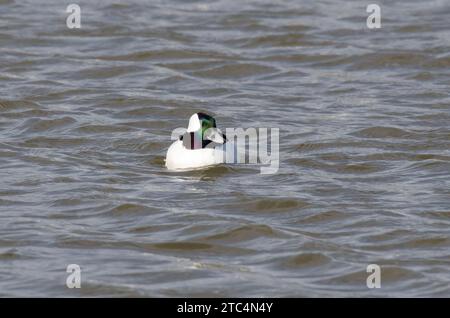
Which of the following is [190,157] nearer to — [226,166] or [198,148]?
[198,148]

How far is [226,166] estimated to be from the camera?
11078mm

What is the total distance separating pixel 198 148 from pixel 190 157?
123 millimetres

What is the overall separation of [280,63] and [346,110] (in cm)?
213

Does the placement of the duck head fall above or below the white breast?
above

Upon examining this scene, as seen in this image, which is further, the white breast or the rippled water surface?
the white breast

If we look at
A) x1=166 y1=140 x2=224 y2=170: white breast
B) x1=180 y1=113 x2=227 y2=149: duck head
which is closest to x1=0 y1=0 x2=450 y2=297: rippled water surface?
x1=166 y1=140 x2=224 y2=170: white breast

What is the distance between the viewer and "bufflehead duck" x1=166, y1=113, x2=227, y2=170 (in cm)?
1089

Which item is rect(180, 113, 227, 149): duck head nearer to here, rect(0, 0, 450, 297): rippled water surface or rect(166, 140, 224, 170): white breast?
rect(166, 140, 224, 170): white breast

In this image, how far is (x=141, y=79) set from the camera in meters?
14.2
